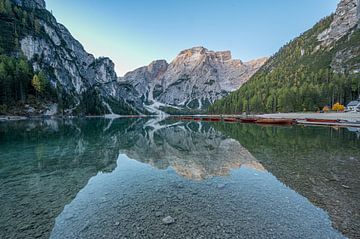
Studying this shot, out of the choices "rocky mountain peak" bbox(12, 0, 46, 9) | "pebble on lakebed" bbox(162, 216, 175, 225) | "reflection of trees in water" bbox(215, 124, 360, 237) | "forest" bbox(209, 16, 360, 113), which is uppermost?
"rocky mountain peak" bbox(12, 0, 46, 9)

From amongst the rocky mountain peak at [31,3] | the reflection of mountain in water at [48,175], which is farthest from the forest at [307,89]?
the rocky mountain peak at [31,3]

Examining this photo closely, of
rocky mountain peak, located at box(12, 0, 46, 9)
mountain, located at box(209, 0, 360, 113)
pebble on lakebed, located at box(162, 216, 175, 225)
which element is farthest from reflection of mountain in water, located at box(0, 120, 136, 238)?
rocky mountain peak, located at box(12, 0, 46, 9)

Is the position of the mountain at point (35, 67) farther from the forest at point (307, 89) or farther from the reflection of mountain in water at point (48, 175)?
the forest at point (307, 89)

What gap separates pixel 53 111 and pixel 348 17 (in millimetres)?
283065

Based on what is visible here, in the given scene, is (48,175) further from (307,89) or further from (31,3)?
(31,3)

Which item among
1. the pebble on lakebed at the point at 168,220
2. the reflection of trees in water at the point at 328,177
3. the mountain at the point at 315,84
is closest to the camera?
the pebble on lakebed at the point at 168,220

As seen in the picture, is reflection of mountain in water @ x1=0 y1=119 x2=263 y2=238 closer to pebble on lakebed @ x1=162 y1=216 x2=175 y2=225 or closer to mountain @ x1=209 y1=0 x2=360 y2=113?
pebble on lakebed @ x1=162 y1=216 x2=175 y2=225

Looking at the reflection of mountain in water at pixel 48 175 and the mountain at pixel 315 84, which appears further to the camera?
the mountain at pixel 315 84

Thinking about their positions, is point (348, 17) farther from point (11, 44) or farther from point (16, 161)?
point (11, 44)

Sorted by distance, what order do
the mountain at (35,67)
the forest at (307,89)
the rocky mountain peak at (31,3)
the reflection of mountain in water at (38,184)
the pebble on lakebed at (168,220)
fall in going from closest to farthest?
the reflection of mountain in water at (38,184)
the pebble on lakebed at (168,220)
the mountain at (35,67)
the forest at (307,89)
the rocky mountain peak at (31,3)

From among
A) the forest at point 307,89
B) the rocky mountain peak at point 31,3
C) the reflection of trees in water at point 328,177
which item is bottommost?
the reflection of trees in water at point 328,177

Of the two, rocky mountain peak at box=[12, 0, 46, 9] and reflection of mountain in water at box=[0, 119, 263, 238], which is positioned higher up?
rocky mountain peak at box=[12, 0, 46, 9]

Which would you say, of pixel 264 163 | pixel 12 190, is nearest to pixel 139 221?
pixel 12 190

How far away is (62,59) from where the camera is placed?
167 m
